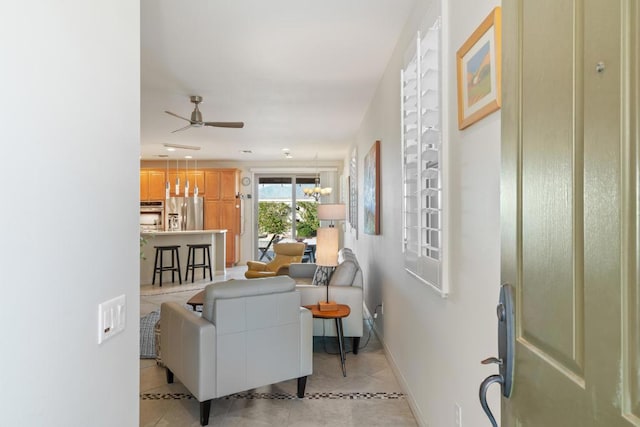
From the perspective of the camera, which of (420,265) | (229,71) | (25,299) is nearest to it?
(25,299)

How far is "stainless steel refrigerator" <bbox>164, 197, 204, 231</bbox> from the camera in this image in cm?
970

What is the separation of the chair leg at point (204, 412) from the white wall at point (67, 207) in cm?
129

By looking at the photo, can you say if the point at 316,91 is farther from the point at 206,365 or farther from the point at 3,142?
the point at 3,142

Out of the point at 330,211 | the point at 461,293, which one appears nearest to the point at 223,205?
the point at 330,211

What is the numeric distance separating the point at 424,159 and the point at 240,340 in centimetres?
163

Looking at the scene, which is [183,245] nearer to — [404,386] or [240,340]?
[240,340]

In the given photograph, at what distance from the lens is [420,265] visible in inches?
94.3

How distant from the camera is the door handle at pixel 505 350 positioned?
87cm

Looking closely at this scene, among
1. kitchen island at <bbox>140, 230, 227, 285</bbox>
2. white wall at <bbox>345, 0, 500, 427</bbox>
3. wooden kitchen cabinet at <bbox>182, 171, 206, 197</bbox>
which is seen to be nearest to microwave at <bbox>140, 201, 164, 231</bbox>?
wooden kitchen cabinet at <bbox>182, 171, 206, 197</bbox>

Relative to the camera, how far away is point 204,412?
2.53 meters

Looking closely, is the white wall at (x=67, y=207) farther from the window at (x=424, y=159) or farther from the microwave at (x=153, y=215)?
the microwave at (x=153, y=215)

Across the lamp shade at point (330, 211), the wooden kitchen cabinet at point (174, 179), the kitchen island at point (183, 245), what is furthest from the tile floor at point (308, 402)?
the wooden kitchen cabinet at point (174, 179)

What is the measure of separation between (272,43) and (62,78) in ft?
8.48

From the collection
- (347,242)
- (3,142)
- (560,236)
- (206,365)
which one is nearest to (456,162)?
(560,236)
